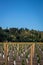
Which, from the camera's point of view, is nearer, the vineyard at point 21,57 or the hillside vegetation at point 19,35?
the vineyard at point 21,57

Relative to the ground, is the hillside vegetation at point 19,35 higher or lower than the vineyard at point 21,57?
higher

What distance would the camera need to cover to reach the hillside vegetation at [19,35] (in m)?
24.8

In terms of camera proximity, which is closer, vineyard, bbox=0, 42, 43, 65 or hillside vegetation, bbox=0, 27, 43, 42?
vineyard, bbox=0, 42, 43, 65

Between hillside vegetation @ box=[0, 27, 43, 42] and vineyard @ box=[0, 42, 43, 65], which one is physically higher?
hillside vegetation @ box=[0, 27, 43, 42]

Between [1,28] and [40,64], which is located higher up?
[1,28]

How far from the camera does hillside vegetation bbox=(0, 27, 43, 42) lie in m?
24.8

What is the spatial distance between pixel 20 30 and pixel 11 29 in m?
1.38

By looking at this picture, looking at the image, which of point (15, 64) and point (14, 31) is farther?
point (14, 31)

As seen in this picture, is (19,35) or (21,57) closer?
(21,57)

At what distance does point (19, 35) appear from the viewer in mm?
28391

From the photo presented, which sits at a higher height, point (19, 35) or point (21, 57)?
point (19, 35)

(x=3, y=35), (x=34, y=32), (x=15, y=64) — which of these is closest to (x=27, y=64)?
(x=15, y=64)

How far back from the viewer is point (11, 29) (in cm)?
3106

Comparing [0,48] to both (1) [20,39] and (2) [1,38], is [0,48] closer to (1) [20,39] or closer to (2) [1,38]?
(2) [1,38]
